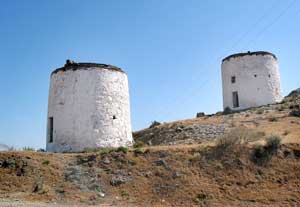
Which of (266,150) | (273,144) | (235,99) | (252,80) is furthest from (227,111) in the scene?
(266,150)

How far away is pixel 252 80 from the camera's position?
94.7 feet

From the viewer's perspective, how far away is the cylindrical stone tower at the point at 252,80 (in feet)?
94.8

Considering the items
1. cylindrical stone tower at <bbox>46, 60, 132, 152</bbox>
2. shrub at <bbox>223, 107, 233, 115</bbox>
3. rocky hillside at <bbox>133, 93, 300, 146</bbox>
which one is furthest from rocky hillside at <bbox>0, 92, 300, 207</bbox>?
shrub at <bbox>223, 107, 233, 115</bbox>

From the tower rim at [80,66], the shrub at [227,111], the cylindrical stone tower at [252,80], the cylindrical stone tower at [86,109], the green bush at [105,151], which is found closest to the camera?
the green bush at [105,151]

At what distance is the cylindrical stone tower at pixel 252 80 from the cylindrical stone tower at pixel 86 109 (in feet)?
36.6

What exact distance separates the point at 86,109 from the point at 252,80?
13823 mm

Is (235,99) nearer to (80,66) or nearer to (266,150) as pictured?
(266,150)

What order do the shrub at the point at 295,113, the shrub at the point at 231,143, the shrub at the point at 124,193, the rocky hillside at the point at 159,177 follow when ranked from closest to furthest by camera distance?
the rocky hillside at the point at 159,177 → the shrub at the point at 124,193 → the shrub at the point at 231,143 → the shrub at the point at 295,113

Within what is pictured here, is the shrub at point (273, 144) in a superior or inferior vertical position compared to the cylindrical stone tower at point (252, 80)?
inferior

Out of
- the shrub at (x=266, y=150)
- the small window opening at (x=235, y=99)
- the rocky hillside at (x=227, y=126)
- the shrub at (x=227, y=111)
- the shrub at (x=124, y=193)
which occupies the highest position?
the small window opening at (x=235, y=99)

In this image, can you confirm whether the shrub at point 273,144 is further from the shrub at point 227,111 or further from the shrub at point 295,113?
the shrub at point 227,111

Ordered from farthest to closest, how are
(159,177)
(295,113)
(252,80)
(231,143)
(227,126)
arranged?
(252,80) → (295,113) → (227,126) → (231,143) → (159,177)

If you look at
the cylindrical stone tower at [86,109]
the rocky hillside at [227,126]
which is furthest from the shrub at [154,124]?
the cylindrical stone tower at [86,109]

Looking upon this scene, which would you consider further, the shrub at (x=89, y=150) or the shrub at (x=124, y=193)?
the shrub at (x=89, y=150)
